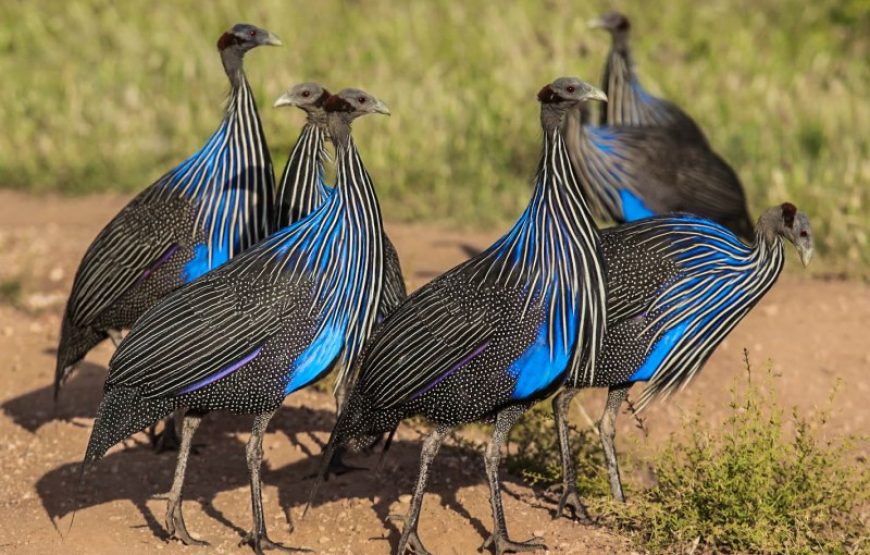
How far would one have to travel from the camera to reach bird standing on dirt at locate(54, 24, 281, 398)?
5.93 metres

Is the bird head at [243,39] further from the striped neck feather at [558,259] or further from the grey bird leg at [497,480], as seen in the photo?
the grey bird leg at [497,480]

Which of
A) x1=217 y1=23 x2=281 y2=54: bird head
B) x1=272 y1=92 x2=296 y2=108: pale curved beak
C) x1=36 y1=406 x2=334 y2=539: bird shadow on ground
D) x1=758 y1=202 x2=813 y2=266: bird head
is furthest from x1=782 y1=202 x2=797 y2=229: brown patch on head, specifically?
x1=36 y1=406 x2=334 y2=539: bird shadow on ground

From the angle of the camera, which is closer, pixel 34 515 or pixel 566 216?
pixel 566 216

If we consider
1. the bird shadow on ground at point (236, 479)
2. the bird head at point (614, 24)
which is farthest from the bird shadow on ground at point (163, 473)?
the bird head at point (614, 24)

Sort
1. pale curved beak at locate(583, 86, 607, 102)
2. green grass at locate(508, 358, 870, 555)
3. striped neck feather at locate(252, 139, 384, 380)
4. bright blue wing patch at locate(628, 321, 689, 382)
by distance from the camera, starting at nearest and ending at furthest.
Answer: pale curved beak at locate(583, 86, 607, 102)
striped neck feather at locate(252, 139, 384, 380)
green grass at locate(508, 358, 870, 555)
bright blue wing patch at locate(628, 321, 689, 382)

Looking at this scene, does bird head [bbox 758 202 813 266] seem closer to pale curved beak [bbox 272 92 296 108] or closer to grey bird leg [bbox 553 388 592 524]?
grey bird leg [bbox 553 388 592 524]

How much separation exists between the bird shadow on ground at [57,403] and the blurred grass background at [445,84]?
292 centimetres

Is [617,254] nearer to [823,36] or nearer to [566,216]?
[566,216]

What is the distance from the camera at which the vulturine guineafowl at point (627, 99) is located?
28.3 feet

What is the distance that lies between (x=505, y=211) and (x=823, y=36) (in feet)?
14.0

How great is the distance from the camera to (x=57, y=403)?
702 centimetres

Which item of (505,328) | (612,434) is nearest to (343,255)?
(505,328)

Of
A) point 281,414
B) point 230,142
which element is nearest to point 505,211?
point 281,414

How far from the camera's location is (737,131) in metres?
10.5
